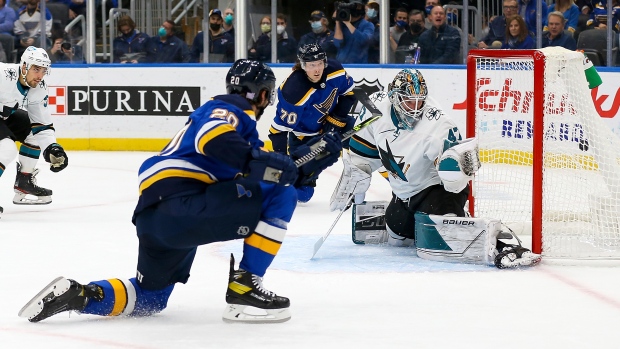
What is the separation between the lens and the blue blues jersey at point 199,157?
110 inches

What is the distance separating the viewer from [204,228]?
9.45 ft

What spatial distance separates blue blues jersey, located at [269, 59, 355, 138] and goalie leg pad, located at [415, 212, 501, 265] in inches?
70.0

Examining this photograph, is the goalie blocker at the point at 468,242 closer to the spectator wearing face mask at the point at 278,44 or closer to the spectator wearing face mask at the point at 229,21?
the spectator wearing face mask at the point at 278,44

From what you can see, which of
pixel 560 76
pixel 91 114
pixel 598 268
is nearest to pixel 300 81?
pixel 560 76

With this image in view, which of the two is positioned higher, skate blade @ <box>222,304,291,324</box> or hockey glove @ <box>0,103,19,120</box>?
hockey glove @ <box>0,103,19,120</box>

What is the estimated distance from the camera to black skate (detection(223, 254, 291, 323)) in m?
3.03

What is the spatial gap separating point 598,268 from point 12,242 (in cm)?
262

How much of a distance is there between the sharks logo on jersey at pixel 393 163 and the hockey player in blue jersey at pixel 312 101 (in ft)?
4.47

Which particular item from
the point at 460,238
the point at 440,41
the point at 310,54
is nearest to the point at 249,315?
the point at 460,238

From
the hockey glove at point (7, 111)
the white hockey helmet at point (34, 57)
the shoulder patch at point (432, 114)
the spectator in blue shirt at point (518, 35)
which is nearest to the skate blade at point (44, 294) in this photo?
the shoulder patch at point (432, 114)

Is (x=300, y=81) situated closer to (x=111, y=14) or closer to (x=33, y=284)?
(x=33, y=284)

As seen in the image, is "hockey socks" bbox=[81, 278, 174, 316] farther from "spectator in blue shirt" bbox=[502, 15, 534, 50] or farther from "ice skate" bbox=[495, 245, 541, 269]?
"spectator in blue shirt" bbox=[502, 15, 534, 50]

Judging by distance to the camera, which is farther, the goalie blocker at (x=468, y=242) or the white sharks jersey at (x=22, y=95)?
the white sharks jersey at (x=22, y=95)

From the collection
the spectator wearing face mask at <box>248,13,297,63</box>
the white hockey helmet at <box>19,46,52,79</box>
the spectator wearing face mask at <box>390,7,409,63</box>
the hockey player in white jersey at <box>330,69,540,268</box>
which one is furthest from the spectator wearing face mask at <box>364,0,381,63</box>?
the hockey player in white jersey at <box>330,69,540,268</box>
